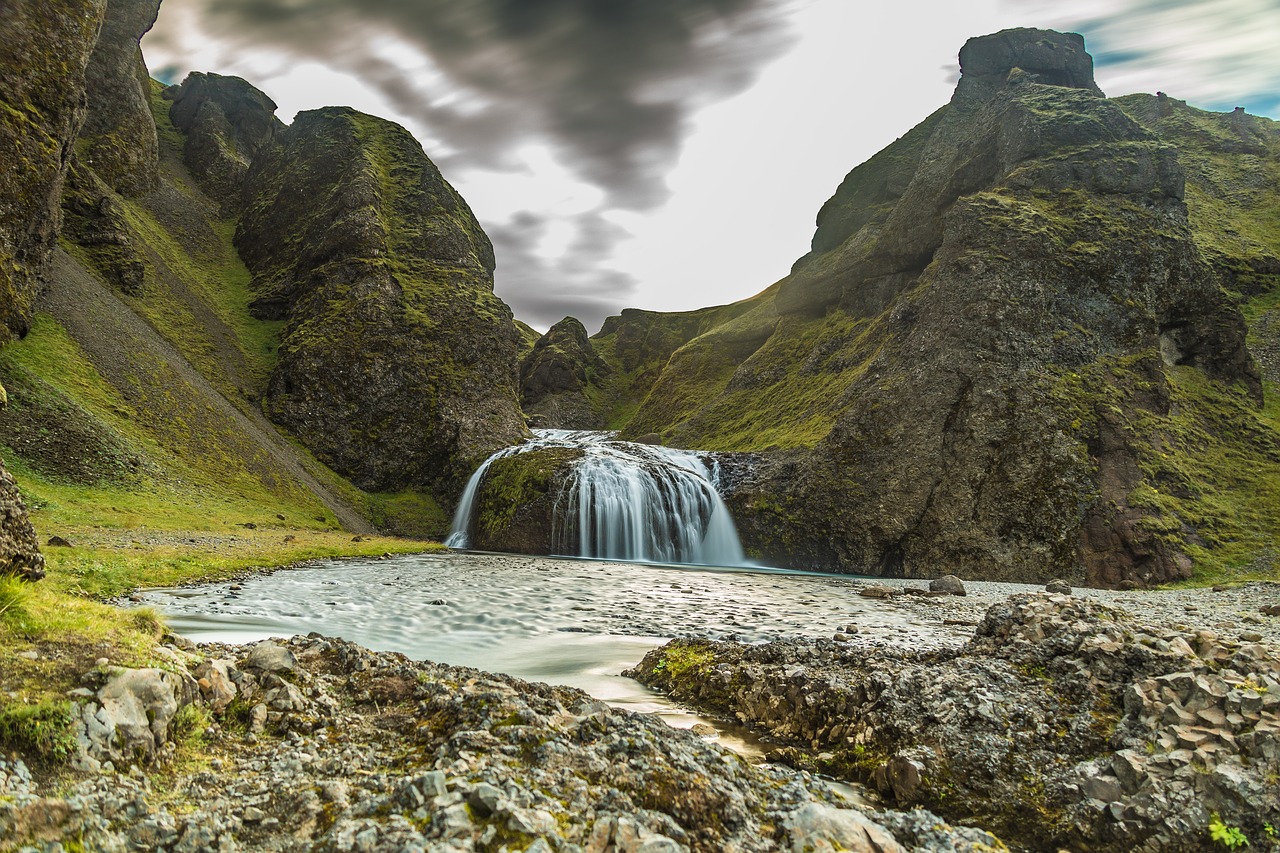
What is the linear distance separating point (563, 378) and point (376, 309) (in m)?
87.9

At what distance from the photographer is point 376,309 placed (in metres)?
79.2

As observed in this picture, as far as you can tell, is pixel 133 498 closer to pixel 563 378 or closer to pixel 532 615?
pixel 532 615

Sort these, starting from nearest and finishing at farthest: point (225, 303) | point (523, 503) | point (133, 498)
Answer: point (133, 498) → point (523, 503) → point (225, 303)

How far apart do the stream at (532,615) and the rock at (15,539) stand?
4731mm

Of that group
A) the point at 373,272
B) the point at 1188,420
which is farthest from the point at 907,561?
the point at 373,272

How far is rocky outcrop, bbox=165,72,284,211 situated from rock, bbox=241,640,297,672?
131m

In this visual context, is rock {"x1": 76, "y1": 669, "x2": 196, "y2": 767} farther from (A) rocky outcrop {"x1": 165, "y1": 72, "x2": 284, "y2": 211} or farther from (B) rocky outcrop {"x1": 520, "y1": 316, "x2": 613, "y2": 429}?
(B) rocky outcrop {"x1": 520, "y1": 316, "x2": 613, "y2": 429}

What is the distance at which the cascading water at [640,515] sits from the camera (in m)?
49.2

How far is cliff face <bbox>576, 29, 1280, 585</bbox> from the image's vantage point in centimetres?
4181

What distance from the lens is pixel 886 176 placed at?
108 meters

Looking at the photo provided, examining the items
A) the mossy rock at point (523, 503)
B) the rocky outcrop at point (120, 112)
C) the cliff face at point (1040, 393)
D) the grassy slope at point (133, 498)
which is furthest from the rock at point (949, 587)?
the rocky outcrop at point (120, 112)

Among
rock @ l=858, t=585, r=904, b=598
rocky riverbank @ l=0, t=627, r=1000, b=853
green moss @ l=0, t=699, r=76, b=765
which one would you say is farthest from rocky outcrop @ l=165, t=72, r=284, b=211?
green moss @ l=0, t=699, r=76, b=765

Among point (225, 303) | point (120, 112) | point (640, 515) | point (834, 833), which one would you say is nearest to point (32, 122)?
point (225, 303)

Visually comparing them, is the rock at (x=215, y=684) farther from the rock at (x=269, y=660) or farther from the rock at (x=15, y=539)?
the rock at (x=15, y=539)
